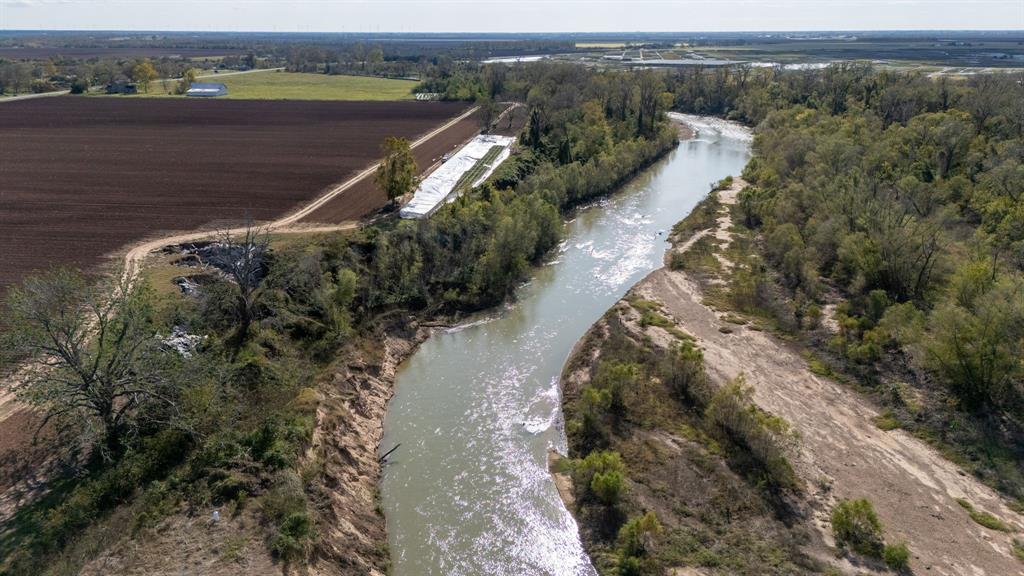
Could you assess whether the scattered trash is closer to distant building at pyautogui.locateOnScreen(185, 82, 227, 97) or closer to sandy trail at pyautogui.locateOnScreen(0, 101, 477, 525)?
sandy trail at pyautogui.locateOnScreen(0, 101, 477, 525)

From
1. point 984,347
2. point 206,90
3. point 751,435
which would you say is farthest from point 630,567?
point 206,90

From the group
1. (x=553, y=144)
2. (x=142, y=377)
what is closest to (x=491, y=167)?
(x=553, y=144)

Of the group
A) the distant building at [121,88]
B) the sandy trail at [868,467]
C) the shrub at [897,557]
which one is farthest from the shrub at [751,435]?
the distant building at [121,88]

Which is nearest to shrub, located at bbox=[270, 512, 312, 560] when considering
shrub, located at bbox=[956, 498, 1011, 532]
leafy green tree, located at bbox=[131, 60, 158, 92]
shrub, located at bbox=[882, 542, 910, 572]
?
shrub, located at bbox=[882, 542, 910, 572]

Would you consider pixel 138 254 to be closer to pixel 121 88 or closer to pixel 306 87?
pixel 121 88

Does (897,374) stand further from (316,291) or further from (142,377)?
(142,377)

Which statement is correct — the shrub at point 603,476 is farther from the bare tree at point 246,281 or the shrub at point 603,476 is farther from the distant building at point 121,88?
the distant building at point 121,88
